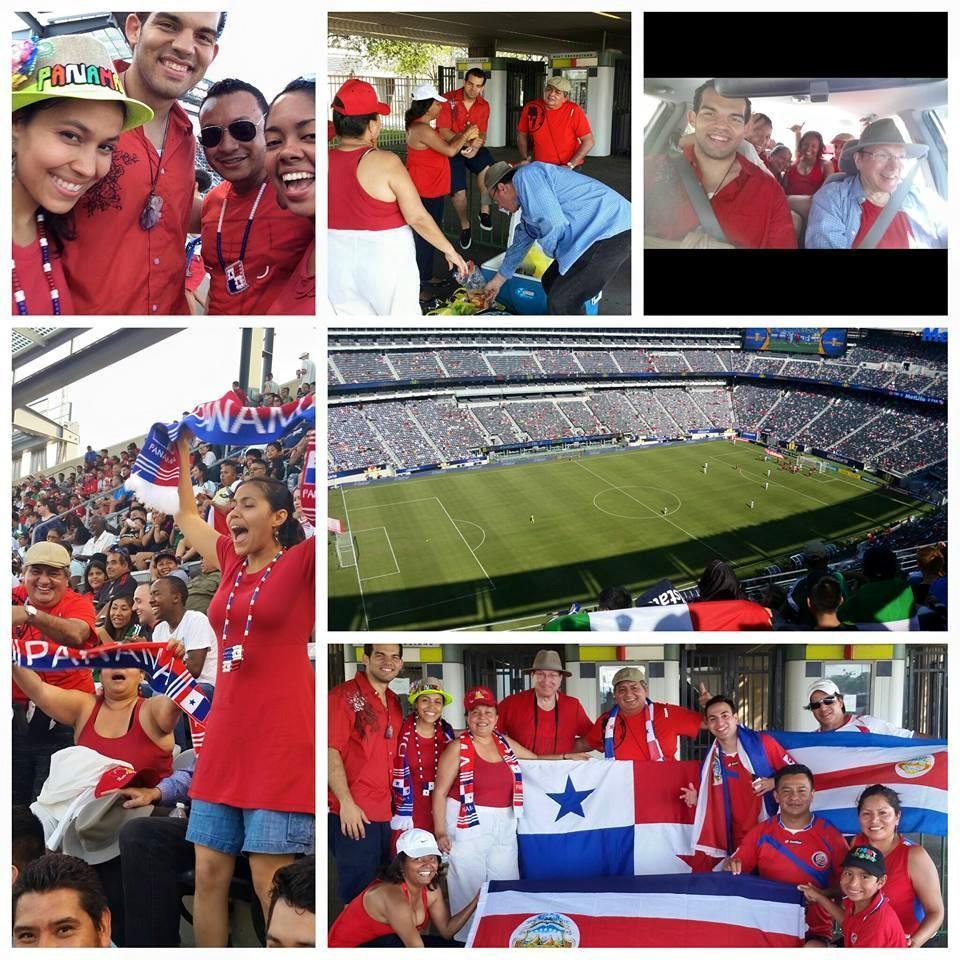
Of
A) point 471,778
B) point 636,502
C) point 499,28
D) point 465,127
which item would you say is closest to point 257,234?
point 465,127

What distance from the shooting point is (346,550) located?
249cm

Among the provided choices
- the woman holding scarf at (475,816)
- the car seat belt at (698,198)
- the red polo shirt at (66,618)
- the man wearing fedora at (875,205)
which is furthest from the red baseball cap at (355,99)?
the woman holding scarf at (475,816)

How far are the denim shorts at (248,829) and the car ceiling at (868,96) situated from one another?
8.62ft

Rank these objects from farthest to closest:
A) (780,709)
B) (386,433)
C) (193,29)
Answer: (386,433)
(780,709)
(193,29)

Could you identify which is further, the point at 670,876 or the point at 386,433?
Result: the point at 386,433

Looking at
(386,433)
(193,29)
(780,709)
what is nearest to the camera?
(193,29)

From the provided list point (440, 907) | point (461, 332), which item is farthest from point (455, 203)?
point (440, 907)

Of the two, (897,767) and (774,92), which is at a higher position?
(774,92)

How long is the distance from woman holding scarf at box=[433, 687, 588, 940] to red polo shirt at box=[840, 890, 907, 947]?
106cm

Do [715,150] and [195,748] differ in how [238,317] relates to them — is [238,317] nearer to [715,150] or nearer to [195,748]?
[195,748]

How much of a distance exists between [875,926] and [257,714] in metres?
2.05

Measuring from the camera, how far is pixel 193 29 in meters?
2.30

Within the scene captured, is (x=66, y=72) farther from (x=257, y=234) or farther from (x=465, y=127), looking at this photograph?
(x=465, y=127)

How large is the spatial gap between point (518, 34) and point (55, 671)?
2.59 metres
